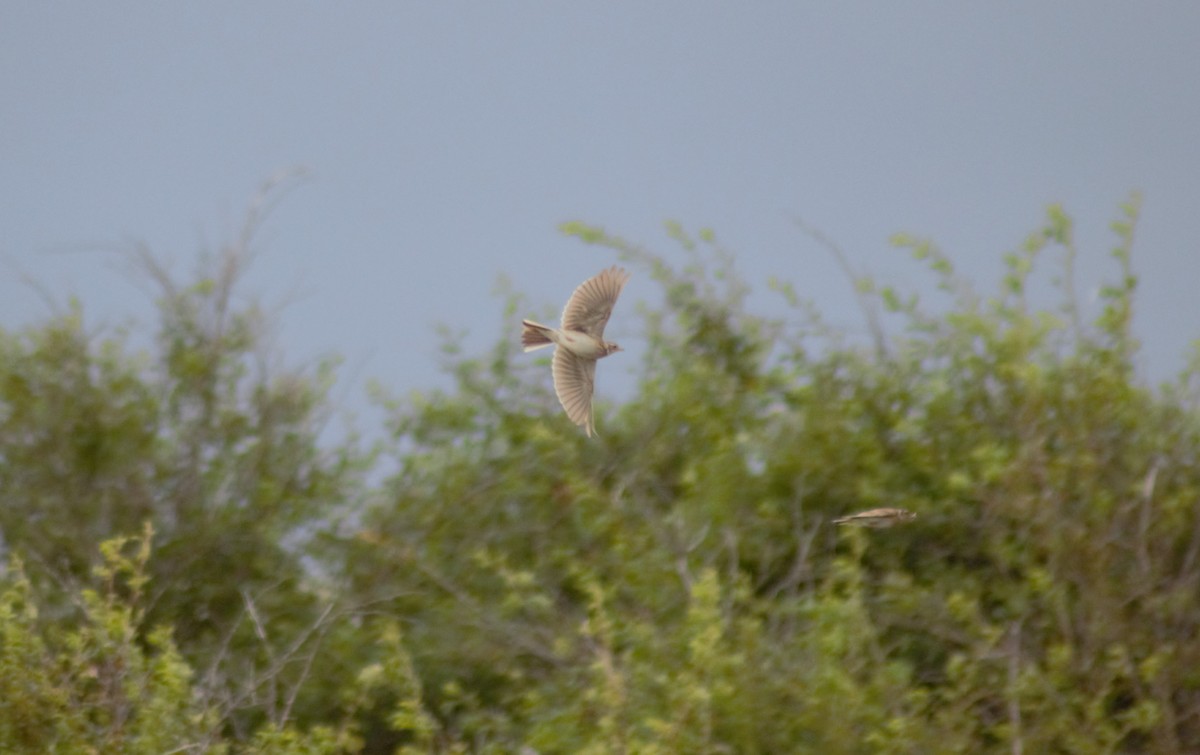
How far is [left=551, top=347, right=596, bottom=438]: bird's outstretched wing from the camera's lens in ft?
15.2

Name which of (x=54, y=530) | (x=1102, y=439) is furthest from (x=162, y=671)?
(x=1102, y=439)

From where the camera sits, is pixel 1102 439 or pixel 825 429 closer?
pixel 1102 439

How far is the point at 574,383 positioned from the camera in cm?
470

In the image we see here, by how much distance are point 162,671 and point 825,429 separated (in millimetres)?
3108

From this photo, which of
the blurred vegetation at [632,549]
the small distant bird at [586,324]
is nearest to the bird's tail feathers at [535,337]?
the small distant bird at [586,324]

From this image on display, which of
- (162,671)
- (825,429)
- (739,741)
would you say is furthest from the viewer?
(825,429)

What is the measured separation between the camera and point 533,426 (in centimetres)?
895

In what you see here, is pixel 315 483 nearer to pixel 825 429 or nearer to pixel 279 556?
pixel 279 556

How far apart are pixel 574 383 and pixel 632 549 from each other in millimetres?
2982

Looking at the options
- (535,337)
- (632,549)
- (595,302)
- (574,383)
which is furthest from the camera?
(632,549)

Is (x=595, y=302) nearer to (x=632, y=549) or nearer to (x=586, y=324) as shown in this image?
(x=586, y=324)

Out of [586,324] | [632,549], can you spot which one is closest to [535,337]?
[586,324]

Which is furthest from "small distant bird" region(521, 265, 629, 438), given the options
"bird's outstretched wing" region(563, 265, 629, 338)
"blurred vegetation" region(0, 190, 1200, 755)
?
"blurred vegetation" region(0, 190, 1200, 755)

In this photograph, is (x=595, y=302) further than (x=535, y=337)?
No
